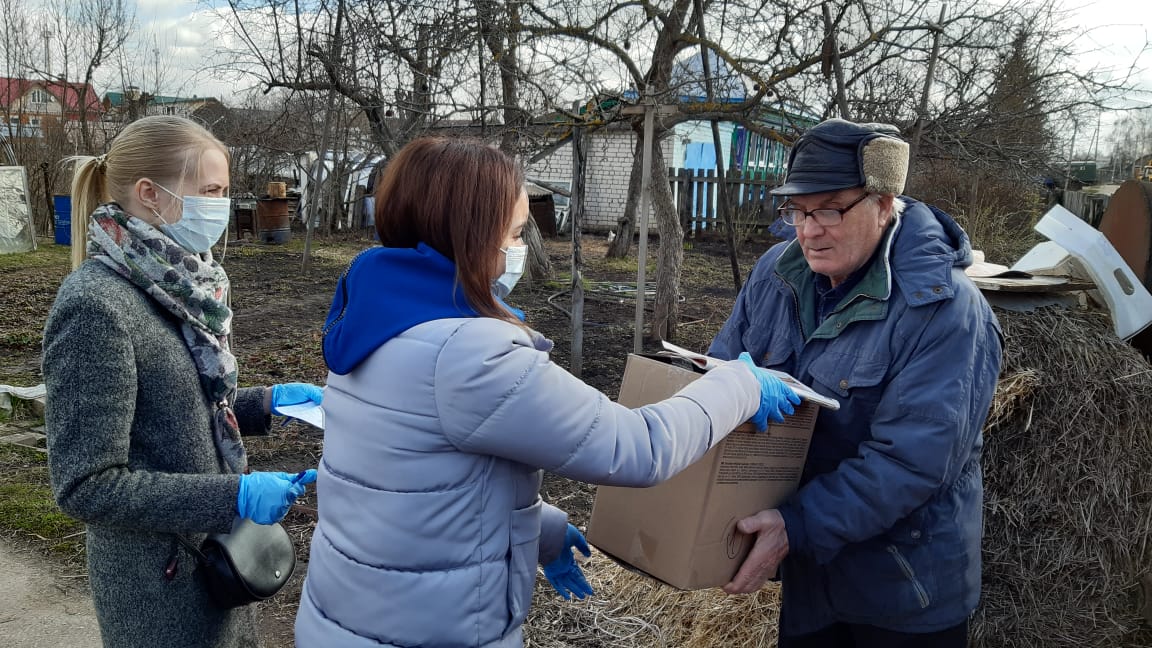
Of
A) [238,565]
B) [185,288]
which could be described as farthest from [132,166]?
[238,565]

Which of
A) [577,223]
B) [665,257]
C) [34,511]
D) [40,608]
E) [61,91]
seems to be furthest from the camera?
[61,91]

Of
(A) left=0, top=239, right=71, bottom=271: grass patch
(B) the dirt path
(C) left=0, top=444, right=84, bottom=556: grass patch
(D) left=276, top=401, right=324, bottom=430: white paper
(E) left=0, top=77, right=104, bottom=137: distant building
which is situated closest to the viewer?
(D) left=276, top=401, right=324, bottom=430: white paper

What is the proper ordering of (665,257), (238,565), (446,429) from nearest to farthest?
(446,429), (238,565), (665,257)

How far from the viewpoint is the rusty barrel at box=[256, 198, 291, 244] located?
15.9 meters

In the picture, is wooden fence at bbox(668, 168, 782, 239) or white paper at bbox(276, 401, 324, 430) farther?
wooden fence at bbox(668, 168, 782, 239)

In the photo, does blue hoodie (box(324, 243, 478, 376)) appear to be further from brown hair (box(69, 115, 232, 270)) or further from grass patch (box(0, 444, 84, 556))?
grass patch (box(0, 444, 84, 556))

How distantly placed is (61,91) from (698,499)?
19.8 meters

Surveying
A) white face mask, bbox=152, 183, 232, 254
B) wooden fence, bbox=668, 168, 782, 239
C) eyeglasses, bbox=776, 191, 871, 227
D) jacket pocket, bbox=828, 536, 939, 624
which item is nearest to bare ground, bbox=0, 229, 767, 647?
jacket pocket, bbox=828, 536, 939, 624

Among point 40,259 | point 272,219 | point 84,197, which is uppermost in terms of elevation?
point 84,197

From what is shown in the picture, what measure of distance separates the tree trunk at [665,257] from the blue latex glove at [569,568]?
18.5 ft

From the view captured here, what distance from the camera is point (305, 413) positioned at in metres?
2.12

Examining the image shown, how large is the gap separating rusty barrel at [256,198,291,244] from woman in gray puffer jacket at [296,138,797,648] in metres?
15.6

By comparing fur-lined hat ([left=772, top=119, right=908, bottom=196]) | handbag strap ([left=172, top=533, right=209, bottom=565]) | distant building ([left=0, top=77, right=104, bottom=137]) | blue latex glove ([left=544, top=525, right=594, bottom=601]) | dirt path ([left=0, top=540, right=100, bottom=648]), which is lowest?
dirt path ([left=0, top=540, right=100, bottom=648])

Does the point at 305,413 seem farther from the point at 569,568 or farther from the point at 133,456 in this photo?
the point at 569,568
